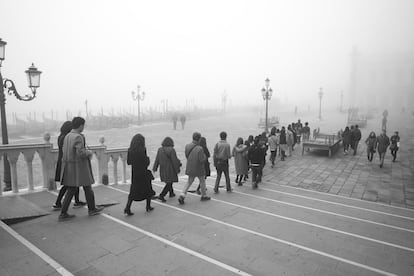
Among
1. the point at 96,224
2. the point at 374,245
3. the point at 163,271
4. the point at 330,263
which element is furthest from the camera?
the point at 96,224

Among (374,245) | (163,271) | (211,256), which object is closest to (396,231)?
(374,245)

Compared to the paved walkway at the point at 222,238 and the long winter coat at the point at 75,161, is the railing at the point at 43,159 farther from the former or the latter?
the long winter coat at the point at 75,161

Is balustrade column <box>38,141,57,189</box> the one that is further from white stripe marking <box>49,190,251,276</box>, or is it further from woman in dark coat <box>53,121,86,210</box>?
white stripe marking <box>49,190,251,276</box>

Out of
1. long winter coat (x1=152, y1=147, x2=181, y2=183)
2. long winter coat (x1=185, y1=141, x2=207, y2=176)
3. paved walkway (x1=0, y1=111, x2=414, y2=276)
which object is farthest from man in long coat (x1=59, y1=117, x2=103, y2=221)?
long winter coat (x1=185, y1=141, x2=207, y2=176)

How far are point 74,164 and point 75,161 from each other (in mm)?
68

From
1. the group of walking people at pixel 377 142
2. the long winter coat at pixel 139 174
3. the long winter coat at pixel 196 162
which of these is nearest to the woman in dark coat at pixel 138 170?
the long winter coat at pixel 139 174

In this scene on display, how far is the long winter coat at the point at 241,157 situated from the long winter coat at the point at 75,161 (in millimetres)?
3853

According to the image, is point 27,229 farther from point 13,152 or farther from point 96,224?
point 13,152

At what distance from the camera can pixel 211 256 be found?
10.4 feet

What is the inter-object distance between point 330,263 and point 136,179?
3.17 meters

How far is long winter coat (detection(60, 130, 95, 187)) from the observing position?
405 cm

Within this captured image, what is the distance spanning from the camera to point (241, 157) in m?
6.98

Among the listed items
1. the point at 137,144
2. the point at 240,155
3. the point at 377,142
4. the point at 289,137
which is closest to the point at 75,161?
the point at 137,144

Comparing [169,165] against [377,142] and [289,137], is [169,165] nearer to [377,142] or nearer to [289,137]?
[289,137]
